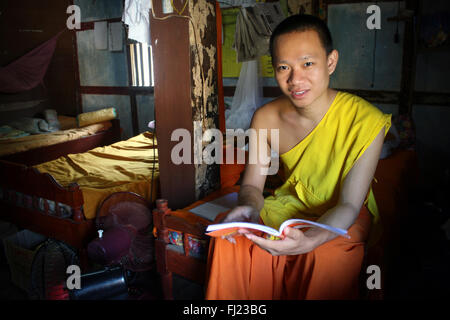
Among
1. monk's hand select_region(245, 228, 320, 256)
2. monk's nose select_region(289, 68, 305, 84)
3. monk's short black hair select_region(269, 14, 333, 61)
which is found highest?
monk's short black hair select_region(269, 14, 333, 61)

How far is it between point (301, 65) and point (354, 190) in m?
0.63

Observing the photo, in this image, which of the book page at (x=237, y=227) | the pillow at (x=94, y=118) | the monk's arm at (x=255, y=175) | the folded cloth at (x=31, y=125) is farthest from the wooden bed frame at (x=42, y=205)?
the pillow at (x=94, y=118)

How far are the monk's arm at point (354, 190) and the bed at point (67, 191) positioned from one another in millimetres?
1379

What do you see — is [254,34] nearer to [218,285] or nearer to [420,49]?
[420,49]

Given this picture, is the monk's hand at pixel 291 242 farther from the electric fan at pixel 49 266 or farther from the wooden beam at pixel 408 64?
the wooden beam at pixel 408 64

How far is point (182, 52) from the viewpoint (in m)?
2.29

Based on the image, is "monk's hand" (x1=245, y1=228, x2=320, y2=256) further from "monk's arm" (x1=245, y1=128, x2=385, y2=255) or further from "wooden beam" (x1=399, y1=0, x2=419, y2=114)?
"wooden beam" (x1=399, y1=0, x2=419, y2=114)

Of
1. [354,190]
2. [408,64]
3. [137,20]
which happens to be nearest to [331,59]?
[354,190]

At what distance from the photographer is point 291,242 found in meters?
1.40

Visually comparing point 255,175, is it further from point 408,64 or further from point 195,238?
point 408,64

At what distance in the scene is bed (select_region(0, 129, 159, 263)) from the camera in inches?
114

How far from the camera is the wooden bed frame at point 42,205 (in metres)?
2.88

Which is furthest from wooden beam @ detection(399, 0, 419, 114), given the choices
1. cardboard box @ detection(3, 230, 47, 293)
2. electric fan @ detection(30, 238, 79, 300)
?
cardboard box @ detection(3, 230, 47, 293)

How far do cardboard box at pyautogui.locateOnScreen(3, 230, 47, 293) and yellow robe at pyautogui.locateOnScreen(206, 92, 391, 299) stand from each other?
174cm
